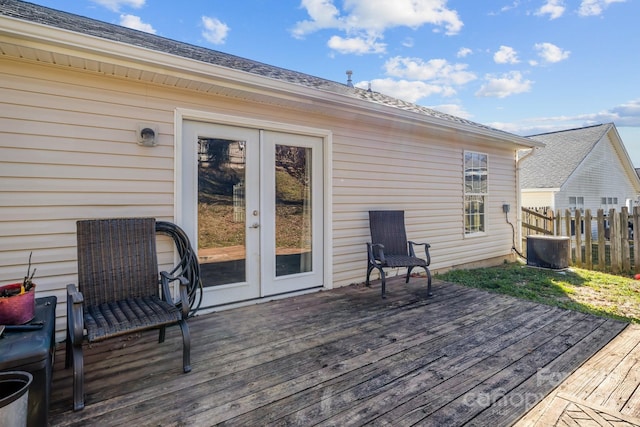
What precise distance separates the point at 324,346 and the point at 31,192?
8.98ft

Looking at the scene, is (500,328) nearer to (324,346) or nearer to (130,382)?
(324,346)

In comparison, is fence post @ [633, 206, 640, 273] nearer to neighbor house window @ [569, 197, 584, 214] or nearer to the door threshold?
the door threshold

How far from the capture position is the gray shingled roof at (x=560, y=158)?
37.9 ft

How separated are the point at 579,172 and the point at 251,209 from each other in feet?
43.8

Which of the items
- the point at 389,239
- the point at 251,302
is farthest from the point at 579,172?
the point at 251,302

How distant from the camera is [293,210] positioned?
4059mm

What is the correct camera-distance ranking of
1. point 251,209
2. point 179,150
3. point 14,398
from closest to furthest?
point 14,398, point 179,150, point 251,209

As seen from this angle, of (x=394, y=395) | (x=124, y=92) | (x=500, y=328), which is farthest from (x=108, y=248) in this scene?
(x=500, y=328)

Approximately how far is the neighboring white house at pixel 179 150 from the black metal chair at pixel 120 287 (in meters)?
0.39

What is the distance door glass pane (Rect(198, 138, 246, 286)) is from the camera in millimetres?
3400

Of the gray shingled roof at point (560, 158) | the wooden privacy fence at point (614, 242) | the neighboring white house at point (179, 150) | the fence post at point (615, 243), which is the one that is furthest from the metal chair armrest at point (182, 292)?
the gray shingled roof at point (560, 158)

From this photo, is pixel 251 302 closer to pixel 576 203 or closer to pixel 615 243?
pixel 615 243

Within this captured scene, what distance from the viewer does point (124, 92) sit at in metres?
2.95

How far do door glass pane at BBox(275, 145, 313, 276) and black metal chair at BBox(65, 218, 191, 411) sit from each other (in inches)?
59.3
